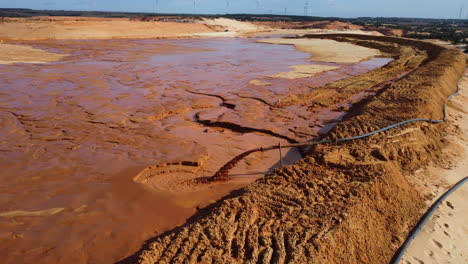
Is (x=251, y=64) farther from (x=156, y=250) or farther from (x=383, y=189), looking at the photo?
(x=156, y=250)

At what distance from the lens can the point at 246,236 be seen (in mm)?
2910

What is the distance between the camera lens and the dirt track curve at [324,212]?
273 cm

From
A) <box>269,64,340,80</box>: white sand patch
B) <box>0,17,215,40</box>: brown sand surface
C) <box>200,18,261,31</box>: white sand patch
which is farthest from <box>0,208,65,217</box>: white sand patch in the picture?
<box>200,18,261,31</box>: white sand patch

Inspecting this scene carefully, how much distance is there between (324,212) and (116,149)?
3.74 meters

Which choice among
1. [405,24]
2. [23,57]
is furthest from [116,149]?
[405,24]

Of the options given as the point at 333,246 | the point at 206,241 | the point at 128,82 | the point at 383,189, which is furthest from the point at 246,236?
the point at 128,82

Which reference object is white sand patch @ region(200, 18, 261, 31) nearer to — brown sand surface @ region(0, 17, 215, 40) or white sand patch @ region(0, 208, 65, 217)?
brown sand surface @ region(0, 17, 215, 40)

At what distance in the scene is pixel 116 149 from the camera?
5.33 m

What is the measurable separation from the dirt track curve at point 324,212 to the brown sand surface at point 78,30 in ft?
94.0

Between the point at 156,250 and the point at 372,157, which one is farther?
the point at 372,157

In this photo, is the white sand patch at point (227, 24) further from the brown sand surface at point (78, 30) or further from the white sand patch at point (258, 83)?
the white sand patch at point (258, 83)

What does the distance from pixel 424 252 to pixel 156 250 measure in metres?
2.71

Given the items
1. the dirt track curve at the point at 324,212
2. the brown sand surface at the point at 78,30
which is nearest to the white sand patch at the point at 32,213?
the dirt track curve at the point at 324,212

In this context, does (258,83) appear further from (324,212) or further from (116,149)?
(324,212)
